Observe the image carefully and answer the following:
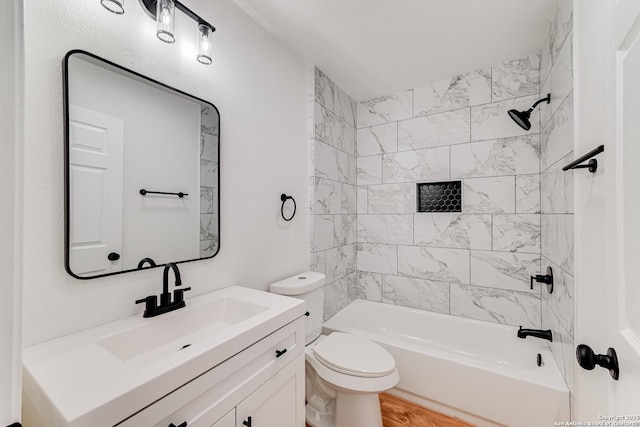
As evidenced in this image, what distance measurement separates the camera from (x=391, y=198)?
2641mm

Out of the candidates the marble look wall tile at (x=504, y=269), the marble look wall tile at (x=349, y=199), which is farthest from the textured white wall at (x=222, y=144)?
the marble look wall tile at (x=504, y=269)

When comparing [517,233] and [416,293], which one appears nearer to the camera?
[517,233]

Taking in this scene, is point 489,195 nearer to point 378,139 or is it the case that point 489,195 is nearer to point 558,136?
point 558,136

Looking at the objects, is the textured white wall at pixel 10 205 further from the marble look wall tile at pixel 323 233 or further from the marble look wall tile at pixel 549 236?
the marble look wall tile at pixel 549 236

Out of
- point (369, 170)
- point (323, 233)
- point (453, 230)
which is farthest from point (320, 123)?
point (453, 230)

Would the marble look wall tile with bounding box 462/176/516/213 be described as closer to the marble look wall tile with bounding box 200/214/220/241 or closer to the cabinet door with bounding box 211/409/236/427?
the marble look wall tile with bounding box 200/214/220/241

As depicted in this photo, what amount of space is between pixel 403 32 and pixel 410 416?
8.48 ft

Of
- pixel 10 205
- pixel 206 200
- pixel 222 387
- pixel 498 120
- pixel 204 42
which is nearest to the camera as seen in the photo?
pixel 10 205

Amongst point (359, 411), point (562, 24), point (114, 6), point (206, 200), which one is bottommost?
point (359, 411)

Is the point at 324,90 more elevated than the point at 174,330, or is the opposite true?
the point at 324,90

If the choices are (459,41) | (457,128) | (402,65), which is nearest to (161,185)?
(402,65)

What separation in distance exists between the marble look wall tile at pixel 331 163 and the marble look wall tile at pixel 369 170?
239 millimetres

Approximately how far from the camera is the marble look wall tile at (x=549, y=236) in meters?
1.56

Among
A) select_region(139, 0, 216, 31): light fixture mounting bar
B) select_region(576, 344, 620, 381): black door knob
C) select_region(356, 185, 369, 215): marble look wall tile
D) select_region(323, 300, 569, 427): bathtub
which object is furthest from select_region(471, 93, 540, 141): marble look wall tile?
select_region(139, 0, 216, 31): light fixture mounting bar
